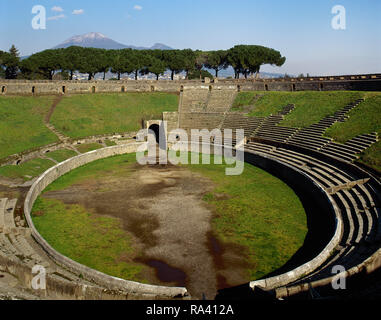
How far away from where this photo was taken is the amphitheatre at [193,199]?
16812 mm

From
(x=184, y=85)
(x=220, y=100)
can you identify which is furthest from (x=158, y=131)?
(x=184, y=85)

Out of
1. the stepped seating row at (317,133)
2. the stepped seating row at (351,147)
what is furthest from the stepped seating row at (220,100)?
the stepped seating row at (351,147)

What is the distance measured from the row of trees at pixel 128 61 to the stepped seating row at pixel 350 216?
45162 millimetres

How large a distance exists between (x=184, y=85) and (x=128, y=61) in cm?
1449

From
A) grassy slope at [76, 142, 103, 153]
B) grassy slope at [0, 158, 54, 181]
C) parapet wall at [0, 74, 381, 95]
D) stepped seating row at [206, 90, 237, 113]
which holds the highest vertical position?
parapet wall at [0, 74, 381, 95]

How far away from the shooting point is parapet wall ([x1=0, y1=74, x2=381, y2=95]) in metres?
48.6

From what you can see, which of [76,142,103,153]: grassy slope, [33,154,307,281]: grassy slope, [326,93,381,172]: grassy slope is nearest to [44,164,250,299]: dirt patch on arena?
[33,154,307,281]: grassy slope

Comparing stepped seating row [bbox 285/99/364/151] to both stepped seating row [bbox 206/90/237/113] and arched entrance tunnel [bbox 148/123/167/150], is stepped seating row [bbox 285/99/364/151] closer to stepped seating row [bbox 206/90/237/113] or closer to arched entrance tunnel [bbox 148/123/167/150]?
stepped seating row [bbox 206/90/237/113]

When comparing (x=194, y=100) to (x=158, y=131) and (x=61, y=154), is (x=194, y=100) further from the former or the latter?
(x=61, y=154)

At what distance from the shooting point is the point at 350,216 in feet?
74.9

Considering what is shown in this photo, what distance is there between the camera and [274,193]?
30.4 meters

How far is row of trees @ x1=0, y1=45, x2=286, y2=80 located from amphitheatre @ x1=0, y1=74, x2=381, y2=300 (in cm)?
1047

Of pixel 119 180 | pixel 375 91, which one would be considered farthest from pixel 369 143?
pixel 119 180

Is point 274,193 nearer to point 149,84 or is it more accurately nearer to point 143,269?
point 143,269
